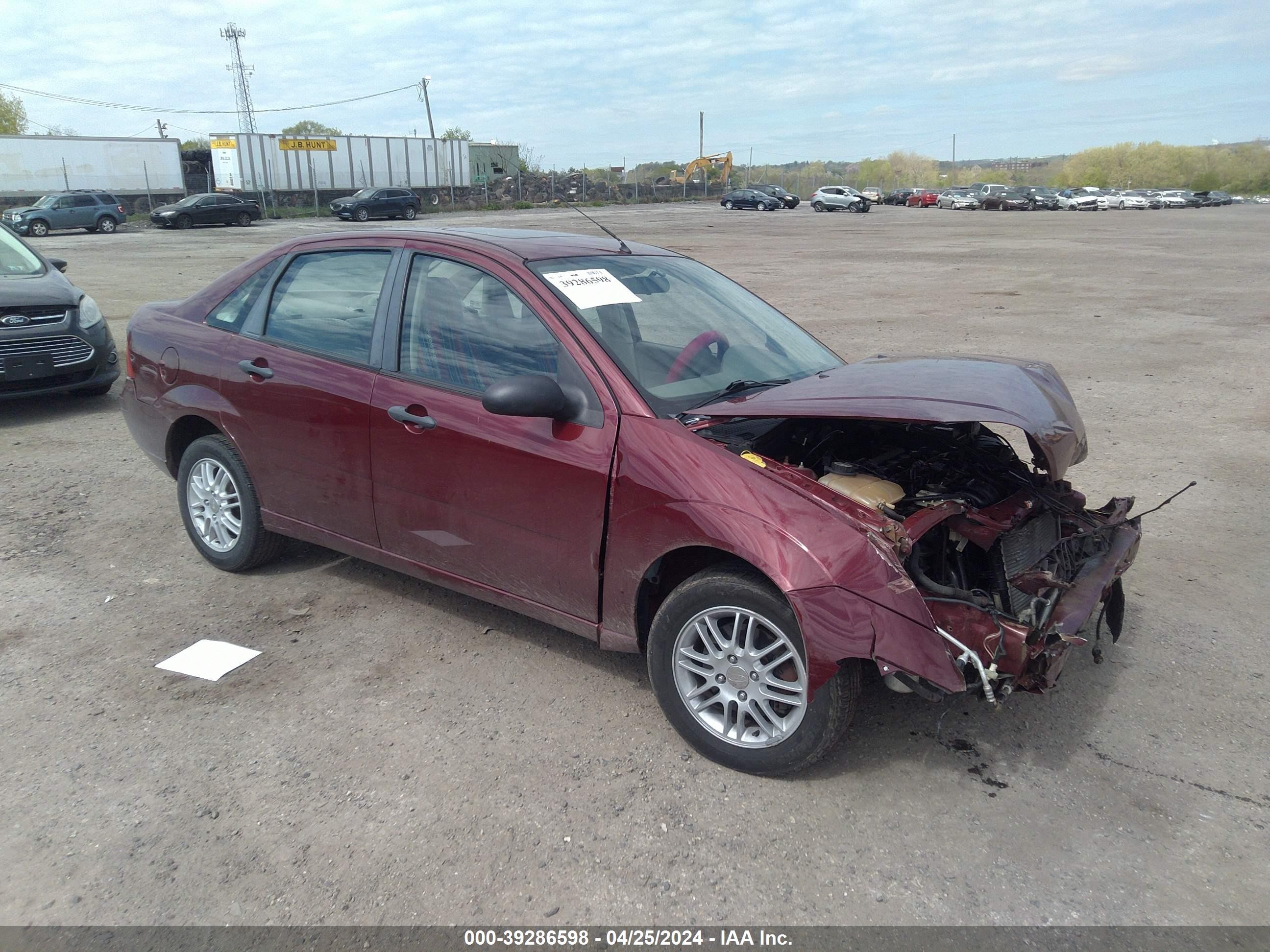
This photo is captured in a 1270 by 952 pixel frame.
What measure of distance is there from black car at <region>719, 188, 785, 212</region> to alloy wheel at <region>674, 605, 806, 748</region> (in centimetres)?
5736

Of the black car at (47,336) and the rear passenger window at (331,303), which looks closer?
the rear passenger window at (331,303)

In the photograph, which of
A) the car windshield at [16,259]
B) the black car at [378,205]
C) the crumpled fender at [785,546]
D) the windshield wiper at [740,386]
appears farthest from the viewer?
the black car at [378,205]

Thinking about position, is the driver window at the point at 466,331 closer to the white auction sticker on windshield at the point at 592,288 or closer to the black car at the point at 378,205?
the white auction sticker on windshield at the point at 592,288

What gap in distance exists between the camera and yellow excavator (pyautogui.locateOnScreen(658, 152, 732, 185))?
252ft

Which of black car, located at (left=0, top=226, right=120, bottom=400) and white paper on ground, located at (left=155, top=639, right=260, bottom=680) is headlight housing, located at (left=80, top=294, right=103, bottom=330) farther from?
white paper on ground, located at (left=155, top=639, right=260, bottom=680)

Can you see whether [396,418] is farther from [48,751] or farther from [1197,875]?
[1197,875]

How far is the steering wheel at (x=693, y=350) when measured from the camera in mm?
3707

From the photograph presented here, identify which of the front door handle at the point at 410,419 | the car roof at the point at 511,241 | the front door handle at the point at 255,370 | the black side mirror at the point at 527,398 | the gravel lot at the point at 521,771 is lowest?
the gravel lot at the point at 521,771

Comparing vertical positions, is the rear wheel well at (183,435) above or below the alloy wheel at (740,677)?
above

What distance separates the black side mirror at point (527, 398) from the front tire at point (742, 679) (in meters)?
0.79

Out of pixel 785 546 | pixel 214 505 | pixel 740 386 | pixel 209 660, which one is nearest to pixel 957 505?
pixel 785 546

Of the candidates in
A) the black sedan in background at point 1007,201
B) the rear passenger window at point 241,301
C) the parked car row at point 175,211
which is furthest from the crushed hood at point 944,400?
the black sedan in background at point 1007,201

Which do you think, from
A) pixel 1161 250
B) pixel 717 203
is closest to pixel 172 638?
pixel 1161 250

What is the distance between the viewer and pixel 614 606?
3434 millimetres
